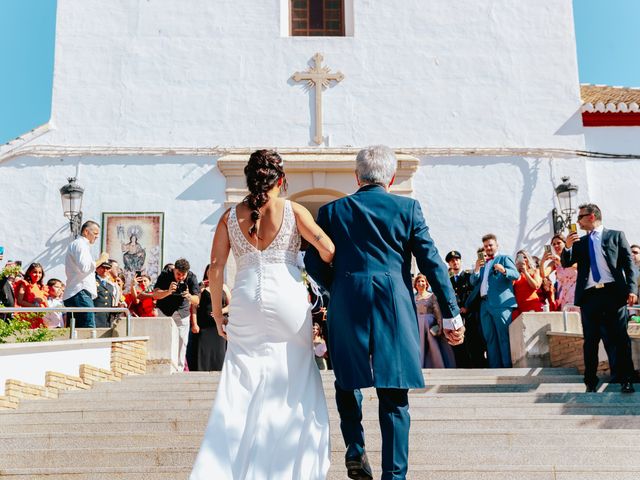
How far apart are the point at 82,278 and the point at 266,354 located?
20.3 ft

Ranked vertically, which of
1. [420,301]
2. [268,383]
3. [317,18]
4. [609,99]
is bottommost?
[268,383]

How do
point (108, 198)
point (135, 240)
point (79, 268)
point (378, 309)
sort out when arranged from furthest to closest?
point (108, 198) → point (135, 240) → point (79, 268) → point (378, 309)

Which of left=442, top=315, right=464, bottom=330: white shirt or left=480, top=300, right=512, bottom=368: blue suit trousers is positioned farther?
left=480, top=300, right=512, bottom=368: blue suit trousers

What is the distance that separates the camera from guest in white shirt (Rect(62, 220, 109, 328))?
10375mm

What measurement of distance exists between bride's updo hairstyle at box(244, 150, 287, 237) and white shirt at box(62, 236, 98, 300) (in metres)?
5.75

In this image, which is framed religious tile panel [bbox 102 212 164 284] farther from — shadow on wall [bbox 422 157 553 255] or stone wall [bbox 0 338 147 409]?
shadow on wall [bbox 422 157 553 255]

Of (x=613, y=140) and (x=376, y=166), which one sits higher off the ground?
(x=613, y=140)

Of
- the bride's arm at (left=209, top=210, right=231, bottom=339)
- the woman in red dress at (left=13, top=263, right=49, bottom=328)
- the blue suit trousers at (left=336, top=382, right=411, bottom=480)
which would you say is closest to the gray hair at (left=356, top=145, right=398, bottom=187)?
the bride's arm at (left=209, top=210, right=231, bottom=339)

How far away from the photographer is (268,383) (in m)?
4.88

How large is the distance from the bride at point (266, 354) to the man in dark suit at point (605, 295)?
446cm

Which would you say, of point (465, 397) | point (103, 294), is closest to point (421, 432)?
point (465, 397)

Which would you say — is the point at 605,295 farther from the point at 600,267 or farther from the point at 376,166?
the point at 376,166

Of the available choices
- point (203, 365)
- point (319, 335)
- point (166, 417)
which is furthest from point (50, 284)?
point (166, 417)

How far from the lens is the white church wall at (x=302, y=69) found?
15.7m
